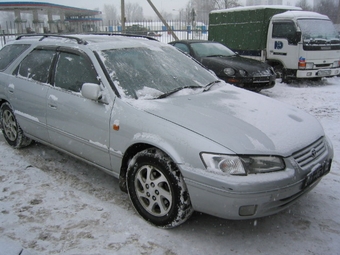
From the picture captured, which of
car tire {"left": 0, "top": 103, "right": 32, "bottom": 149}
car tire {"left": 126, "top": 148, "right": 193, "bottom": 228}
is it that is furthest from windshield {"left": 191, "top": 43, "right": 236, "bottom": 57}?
car tire {"left": 126, "top": 148, "right": 193, "bottom": 228}

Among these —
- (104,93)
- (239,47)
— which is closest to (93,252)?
(104,93)

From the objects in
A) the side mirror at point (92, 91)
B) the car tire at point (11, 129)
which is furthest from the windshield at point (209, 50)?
the side mirror at point (92, 91)

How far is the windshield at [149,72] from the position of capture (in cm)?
330

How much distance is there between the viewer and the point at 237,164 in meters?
2.48

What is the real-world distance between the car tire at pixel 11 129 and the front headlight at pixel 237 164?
10.3 ft

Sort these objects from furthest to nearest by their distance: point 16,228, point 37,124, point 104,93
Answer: point 37,124 → point 104,93 → point 16,228

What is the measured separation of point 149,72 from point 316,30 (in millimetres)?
8424

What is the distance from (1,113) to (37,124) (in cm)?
114

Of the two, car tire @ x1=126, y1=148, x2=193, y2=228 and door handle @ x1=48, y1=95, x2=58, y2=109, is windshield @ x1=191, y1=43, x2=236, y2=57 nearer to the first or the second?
door handle @ x1=48, y1=95, x2=58, y2=109

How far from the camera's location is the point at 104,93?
3.22 meters

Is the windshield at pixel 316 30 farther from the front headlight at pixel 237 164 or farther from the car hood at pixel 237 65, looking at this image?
the front headlight at pixel 237 164

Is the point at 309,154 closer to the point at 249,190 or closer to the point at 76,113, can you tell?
the point at 249,190

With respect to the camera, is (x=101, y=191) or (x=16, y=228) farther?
(x=101, y=191)

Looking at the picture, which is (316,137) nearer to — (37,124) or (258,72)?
(37,124)
